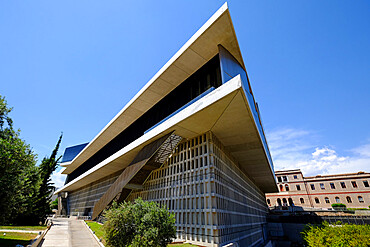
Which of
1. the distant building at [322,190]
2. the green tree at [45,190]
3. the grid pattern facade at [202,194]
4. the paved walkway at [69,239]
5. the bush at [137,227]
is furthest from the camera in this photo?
the distant building at [322,190]

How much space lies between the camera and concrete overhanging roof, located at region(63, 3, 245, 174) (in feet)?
40.9

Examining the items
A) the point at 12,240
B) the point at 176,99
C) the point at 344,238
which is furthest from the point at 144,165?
the point at 344,238

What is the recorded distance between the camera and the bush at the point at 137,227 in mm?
7234

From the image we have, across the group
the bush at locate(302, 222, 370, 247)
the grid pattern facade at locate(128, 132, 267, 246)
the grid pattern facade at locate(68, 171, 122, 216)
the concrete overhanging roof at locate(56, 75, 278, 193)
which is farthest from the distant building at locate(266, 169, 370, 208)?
the grid pattern facade at locate(68, 171, 122, 216)

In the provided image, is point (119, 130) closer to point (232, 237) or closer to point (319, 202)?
point (232, 237)

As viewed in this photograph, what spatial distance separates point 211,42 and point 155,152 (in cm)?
985

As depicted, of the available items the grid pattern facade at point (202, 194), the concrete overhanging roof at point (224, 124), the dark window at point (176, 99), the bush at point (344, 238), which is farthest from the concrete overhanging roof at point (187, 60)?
the bush at point (344, 238)

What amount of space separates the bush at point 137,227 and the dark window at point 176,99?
9594 mm

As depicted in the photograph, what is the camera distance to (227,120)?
1263 centimetres

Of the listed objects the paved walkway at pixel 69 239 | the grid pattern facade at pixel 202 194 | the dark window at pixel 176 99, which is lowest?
the paved walkway at pixel 69 239

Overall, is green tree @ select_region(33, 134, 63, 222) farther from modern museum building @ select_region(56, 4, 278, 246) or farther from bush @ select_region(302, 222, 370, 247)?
bush @ select_region(302, 222, 370, 247)

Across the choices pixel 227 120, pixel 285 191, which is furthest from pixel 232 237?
pixel 285 191

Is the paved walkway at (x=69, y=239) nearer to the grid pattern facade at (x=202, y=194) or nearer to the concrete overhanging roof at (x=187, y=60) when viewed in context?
the grid pattern facade at (x=202, y=194)

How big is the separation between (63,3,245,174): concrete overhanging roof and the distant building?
170 feet
